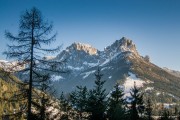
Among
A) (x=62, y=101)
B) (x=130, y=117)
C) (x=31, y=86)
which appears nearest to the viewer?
→ (x=31, y=86)

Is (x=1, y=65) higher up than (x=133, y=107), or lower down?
higher up

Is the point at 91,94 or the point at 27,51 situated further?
the point at 91,94

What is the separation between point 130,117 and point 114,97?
5287 mm

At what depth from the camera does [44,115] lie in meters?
41.5

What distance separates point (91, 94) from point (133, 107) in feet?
51.7

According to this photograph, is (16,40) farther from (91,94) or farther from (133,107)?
(133,107)

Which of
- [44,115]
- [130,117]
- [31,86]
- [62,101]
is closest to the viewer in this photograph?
[31,86]

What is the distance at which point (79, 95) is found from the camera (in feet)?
202

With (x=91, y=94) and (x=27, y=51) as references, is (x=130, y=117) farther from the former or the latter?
(x=27, y=51)

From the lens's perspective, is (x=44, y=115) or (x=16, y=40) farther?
(x=44, y=115)

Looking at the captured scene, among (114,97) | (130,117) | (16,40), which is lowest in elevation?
(130,117)

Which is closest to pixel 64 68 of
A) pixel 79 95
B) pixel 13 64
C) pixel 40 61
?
pixel 40 61

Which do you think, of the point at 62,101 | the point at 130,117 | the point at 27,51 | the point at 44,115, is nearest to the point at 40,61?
the point at 27,51

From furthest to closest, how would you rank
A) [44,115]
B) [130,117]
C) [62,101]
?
[62,101], [130,117], [44,115]
